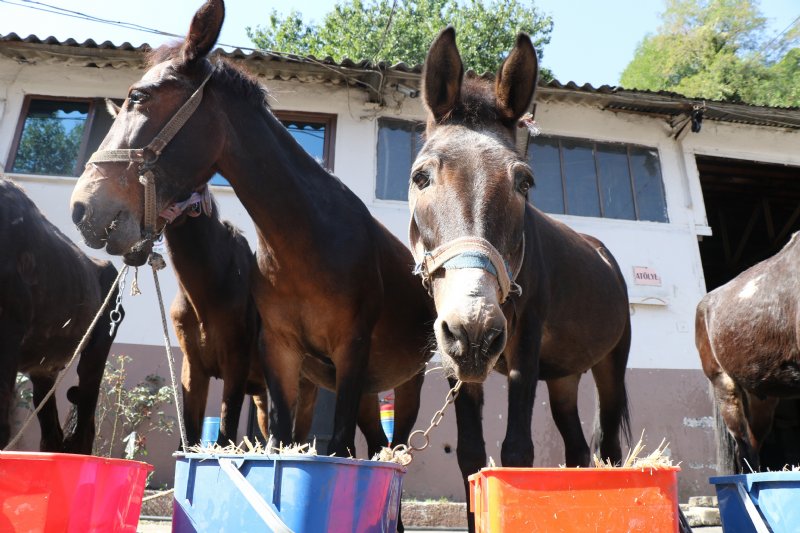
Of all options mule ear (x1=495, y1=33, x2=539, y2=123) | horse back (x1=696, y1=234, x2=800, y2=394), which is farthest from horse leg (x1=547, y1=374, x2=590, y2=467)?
mule ear (x1=495, y1=33, x2=539, y2=123)

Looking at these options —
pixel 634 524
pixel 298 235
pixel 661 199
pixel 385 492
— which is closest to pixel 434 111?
pixel 298 235

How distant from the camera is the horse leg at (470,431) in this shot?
299 cm

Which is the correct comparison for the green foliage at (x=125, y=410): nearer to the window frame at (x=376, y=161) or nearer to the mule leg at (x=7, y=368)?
the mule leg at (x=7, y=368)

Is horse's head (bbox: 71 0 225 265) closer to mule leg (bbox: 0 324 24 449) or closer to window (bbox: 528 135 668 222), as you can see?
mule leg (bbox: 0 324 24 449)

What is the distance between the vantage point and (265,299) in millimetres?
3373

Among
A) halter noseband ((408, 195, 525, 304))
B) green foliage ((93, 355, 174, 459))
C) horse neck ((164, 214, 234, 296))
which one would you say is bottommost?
halter noseband ((408, 195, 525, 304))

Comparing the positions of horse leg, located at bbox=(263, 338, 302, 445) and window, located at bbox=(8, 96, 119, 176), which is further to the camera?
window, located at bbox=(8, 96, 119, 176)

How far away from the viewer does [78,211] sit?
9.14 feet

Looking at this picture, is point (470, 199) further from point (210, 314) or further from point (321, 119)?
point (321, 119)

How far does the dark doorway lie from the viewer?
1074 cm

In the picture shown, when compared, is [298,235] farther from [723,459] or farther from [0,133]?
[0,133]

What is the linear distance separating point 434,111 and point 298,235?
0.94 m

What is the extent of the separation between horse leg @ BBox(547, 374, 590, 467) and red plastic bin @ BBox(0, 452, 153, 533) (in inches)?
132

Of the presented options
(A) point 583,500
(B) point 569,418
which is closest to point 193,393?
(B) point 569,418
